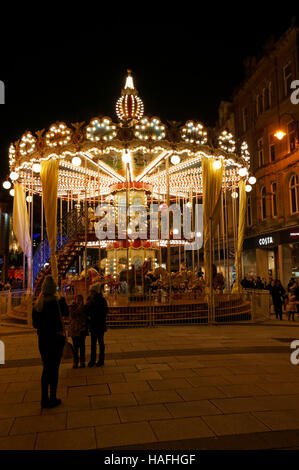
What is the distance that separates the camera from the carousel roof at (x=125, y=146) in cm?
1211

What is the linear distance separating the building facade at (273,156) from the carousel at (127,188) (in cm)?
616

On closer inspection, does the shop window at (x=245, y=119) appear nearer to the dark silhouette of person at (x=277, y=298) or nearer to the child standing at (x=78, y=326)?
the dark silhouette of person at (x=277, y=298)

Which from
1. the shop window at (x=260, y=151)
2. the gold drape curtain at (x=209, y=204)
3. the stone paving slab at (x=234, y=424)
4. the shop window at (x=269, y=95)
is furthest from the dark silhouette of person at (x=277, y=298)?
the shop window at (x=269, y=95)

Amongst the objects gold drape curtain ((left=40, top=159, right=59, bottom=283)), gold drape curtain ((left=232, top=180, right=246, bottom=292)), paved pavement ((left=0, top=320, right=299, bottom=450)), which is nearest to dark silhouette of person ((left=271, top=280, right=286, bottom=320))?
gold drape curtain ((left=232, top=180, right=246, bottom=292))

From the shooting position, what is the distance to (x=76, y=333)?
661 centimetres

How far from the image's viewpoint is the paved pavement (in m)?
3.75

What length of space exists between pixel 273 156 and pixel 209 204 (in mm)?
14547

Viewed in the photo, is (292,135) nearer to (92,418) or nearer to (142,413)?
(142,413)

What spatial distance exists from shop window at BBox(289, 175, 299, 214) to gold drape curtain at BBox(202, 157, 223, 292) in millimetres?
11076

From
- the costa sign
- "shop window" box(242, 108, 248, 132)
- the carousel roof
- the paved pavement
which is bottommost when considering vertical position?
the paved pavement

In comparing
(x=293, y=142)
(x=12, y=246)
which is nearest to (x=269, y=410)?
(x=293, y=142)

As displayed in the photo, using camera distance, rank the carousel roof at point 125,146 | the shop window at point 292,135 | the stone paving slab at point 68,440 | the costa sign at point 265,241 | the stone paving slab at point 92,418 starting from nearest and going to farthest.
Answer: the stone paving slab at point 68,440
the stone paving slab at point 92,418
the carousel roof at point 125,146
the shop window at point 292,135
the costa sign at point 265,241

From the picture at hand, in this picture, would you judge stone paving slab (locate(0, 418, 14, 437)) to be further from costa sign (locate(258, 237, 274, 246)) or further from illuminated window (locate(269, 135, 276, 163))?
illuminated window (locate(269, 135, 276, 163))

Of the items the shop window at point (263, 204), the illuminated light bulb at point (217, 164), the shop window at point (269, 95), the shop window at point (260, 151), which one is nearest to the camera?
the illuminated light bulb at point (217, 164)
